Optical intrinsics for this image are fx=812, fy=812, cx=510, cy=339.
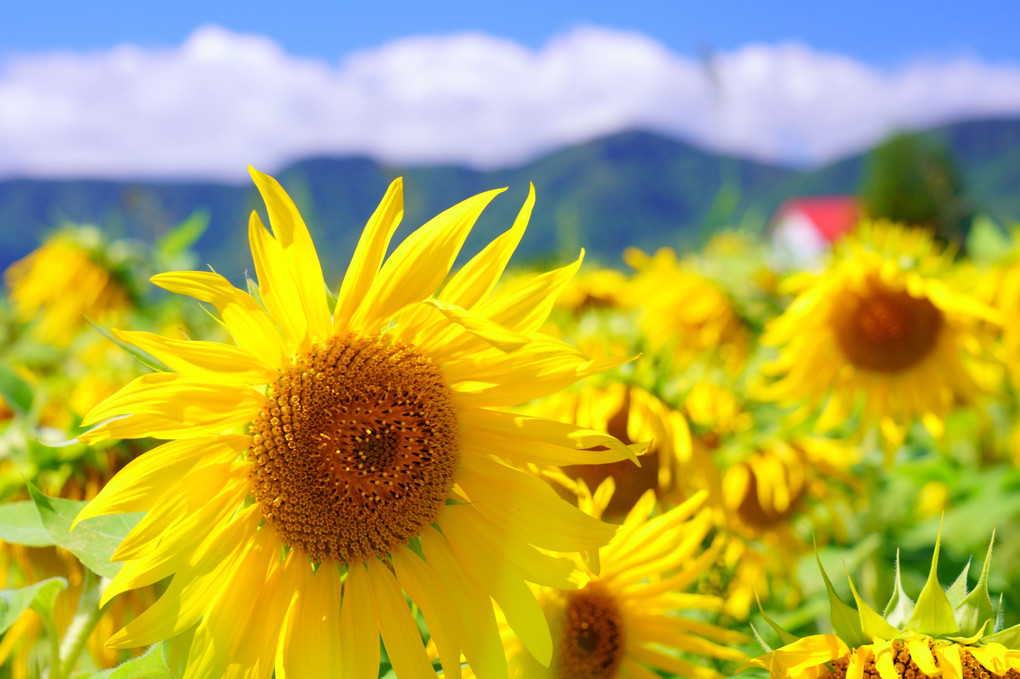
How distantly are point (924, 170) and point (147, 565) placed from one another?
49866mm

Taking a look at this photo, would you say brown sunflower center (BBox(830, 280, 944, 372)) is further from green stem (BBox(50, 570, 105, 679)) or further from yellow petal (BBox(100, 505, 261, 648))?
green stem (BBox(50, 570, 105, 679))

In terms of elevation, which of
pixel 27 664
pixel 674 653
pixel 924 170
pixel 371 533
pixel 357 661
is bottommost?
pixel 27 664

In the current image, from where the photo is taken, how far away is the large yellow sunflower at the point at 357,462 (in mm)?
940

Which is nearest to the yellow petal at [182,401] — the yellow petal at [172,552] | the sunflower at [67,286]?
the yellow petal at [172,552]

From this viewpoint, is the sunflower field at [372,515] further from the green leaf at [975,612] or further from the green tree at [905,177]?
the green tree at [905,177]

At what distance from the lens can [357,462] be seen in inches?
40.6

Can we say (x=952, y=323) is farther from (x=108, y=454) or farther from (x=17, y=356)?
(x=17, y=356)

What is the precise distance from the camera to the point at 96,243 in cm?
310

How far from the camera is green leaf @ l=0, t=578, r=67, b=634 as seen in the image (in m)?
0.96

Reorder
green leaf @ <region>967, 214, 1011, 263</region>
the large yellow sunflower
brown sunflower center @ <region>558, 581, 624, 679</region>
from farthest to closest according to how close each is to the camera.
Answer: green leaf @ <region>967, 214, 1011, 263</region> → brown sunflower center @ <region>558, 581, 624, 679</region> → the large yellow sunflower

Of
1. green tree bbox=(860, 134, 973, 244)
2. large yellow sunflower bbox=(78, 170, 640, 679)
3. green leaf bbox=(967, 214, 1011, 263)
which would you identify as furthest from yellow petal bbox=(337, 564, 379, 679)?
green tree bbox=(860, 134, 973, 244)

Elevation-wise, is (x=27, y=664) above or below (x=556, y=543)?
below

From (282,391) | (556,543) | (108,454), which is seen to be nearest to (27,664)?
(108,454)

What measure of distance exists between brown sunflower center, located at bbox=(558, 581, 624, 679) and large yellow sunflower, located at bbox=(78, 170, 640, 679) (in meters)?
0.28
